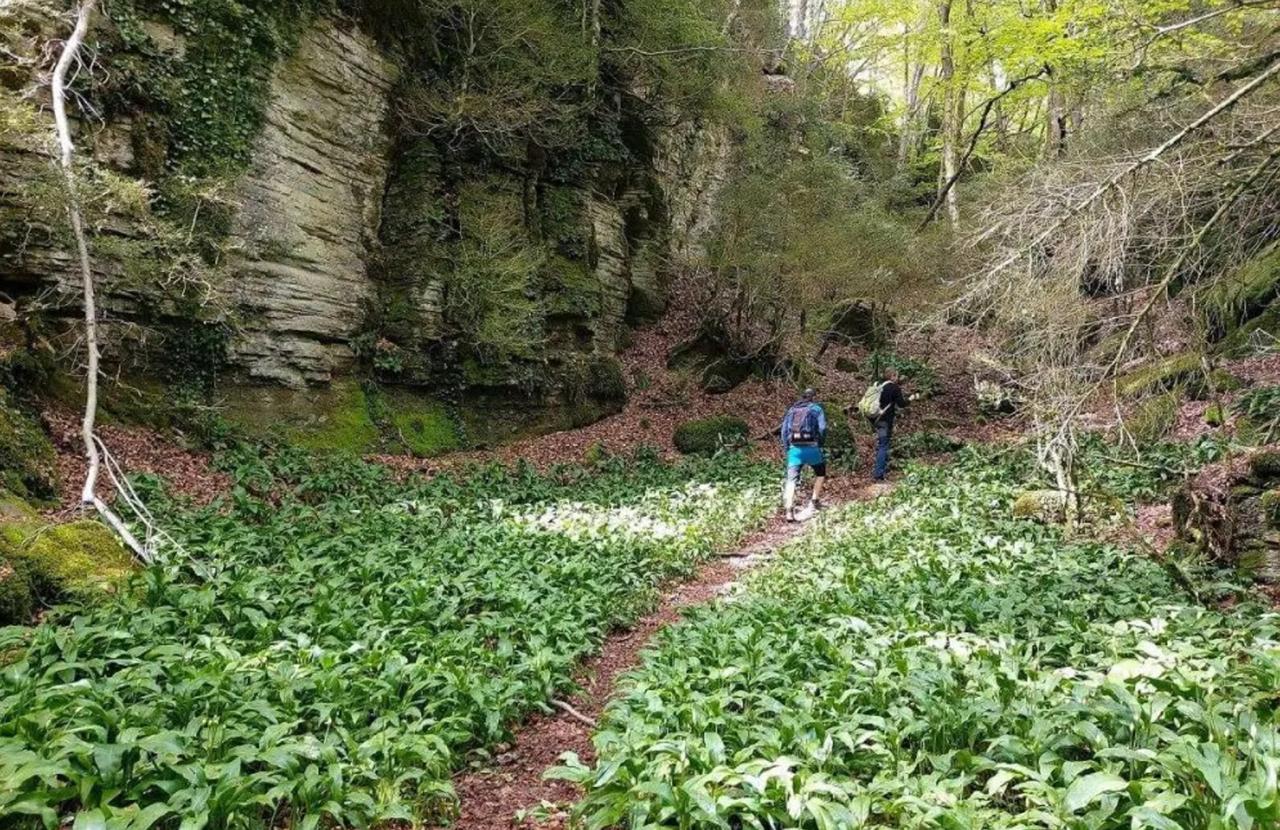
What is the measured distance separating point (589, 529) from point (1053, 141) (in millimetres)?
15345

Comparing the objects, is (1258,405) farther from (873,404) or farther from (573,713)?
Answer: (573,713)

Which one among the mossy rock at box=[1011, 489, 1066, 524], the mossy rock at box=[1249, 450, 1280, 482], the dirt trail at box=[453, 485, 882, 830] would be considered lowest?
the dirt trail at box=[453, 485, 882, 830]

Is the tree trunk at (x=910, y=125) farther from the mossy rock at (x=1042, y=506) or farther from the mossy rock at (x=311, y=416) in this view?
the mossy rock at (x=311, y=416)

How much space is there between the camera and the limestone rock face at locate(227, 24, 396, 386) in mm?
12109

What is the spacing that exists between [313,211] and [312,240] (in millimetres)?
540

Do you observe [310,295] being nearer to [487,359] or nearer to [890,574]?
[487,359]

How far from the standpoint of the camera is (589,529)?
10.1 metres

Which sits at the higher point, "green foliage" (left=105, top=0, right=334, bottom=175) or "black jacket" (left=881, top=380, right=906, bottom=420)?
"green foliage" (left=105, top=0, right=334, bottom=175)

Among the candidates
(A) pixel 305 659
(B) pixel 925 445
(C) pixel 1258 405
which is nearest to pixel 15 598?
(A) pixel 305 659

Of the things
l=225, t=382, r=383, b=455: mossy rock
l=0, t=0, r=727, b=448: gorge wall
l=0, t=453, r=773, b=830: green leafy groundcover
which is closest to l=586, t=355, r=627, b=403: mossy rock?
l=0, t=0, r=727, b=448: gorge wall

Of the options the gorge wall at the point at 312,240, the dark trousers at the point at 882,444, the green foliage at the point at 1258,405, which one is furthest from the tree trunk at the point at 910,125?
the green foliage at the point at 1258,405

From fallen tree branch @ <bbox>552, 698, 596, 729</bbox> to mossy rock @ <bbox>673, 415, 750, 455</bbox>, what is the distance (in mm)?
11909

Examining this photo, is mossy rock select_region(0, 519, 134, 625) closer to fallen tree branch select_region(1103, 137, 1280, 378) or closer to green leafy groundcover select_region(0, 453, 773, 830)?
green leafy groundcover select_region(0, 453, 773, 830)

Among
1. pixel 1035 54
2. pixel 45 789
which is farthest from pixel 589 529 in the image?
pixel 1035 54
